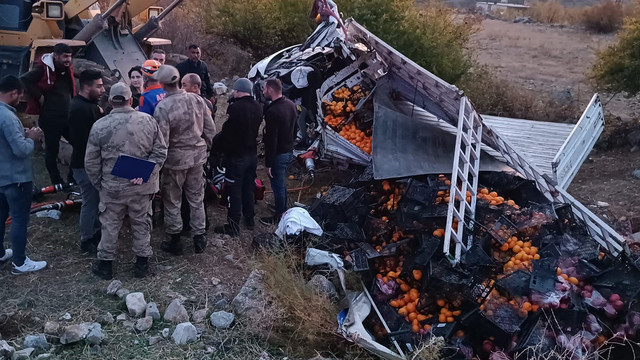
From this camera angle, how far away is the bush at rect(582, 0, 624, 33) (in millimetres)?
23359

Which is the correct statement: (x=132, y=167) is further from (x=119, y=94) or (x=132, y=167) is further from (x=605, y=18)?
(x=605, y=18)

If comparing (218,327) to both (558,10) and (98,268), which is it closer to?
(98,268)

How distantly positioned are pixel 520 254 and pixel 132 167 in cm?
338

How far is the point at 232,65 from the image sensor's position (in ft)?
42.4

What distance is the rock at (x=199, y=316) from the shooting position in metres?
4.53

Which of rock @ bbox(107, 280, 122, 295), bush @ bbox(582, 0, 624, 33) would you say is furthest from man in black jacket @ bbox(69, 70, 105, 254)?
bush @ bbox(582, 0, 624, 33)

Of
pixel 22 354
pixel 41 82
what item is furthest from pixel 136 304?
pixel 41 82

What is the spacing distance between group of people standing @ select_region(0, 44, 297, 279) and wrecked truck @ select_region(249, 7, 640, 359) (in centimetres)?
104

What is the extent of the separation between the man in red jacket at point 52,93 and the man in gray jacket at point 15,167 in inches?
60.4

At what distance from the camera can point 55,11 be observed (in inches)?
329

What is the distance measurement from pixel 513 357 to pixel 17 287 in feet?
13.5

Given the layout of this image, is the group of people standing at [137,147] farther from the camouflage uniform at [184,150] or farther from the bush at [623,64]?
the bush at [623,64]

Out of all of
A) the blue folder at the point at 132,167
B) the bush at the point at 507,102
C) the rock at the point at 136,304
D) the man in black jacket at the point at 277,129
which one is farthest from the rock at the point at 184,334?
the bush at the point at 507,102

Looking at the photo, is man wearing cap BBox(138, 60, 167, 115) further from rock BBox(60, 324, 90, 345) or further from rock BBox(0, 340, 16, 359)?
rock BBox(0, 340, 16, 359)
